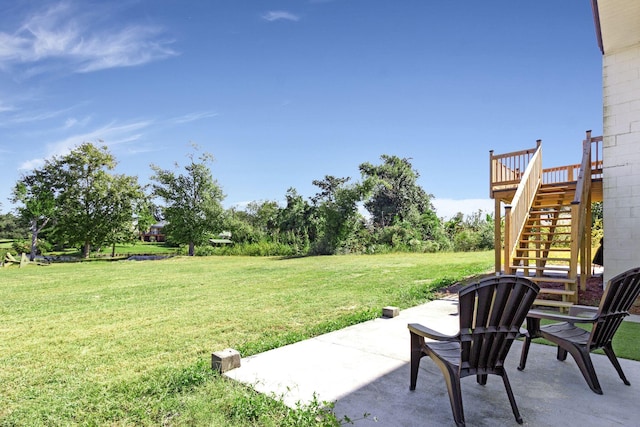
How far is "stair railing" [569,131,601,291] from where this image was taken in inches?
246

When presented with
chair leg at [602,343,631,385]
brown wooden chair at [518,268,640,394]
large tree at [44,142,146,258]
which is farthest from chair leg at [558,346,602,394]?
large tree at [44,142,146,258]

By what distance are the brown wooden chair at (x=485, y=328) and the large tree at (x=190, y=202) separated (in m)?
22.4

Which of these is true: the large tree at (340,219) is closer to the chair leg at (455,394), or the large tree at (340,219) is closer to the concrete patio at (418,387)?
the concrete patio at (418,387)

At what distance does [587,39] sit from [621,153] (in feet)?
18.6

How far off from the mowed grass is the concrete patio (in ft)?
1.37

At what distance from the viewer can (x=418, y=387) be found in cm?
278

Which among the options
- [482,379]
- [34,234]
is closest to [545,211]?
[482,379]

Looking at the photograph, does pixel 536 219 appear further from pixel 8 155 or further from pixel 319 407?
pixel 8 155

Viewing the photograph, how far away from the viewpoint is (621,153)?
653 cm

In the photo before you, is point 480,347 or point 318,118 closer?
point 480,347

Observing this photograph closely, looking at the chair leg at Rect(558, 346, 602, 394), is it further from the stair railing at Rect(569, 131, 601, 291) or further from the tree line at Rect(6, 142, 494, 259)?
the tree line at Rect(6, 142, 494, 259)

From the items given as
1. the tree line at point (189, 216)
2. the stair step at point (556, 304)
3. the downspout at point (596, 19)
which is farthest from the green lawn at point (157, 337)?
the tree line at point (189, 216)

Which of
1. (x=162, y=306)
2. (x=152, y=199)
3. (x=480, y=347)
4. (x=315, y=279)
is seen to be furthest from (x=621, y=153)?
(x=152, y=199)

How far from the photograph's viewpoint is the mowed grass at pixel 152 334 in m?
2.57
